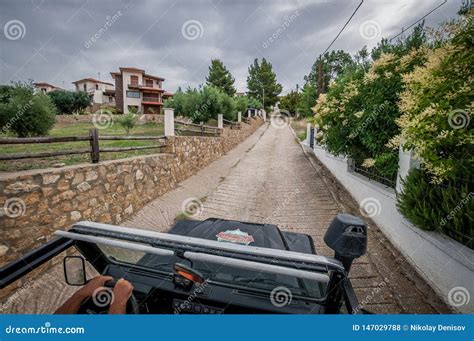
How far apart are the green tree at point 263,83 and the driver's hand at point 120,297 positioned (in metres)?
48.4

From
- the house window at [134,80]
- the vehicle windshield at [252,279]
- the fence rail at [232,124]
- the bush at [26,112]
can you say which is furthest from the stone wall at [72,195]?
the house window at [134,80]

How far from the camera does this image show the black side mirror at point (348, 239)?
1591mm

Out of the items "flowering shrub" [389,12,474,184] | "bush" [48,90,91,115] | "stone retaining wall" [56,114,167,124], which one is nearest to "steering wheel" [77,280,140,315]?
"flowering shrub" [389,12,474,184]

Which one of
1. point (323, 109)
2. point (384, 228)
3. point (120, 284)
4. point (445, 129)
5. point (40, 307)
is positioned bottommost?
point (40, 307)

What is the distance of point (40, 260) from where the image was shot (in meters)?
1.53

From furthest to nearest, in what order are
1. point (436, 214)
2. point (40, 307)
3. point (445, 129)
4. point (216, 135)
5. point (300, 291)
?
1. point (216, 135)
2. point (436, 214)
3. point (40, 307)
4. point (445, 129)
5. point (300, 291)

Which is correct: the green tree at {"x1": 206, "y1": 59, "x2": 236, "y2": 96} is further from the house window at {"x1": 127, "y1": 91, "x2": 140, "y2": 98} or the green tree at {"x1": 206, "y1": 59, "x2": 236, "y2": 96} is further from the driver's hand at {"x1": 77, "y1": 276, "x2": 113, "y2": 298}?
the driver's hand at {"x1": 77, "y1": 276, "x2": 113, "y2": 298}

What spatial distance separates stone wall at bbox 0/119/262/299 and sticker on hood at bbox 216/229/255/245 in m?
2.92

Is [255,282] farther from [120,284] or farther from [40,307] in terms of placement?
[40,307]

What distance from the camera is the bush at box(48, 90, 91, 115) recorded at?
3638cm

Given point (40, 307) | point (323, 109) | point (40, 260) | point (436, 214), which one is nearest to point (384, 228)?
point (436, 214)

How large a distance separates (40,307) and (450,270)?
5.25 meters

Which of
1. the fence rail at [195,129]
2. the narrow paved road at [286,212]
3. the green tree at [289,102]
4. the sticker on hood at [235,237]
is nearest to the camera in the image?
the sticker on hood at [235,237]

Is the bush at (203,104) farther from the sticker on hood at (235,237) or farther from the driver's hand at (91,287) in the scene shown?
the driver's hand at (91,287)
